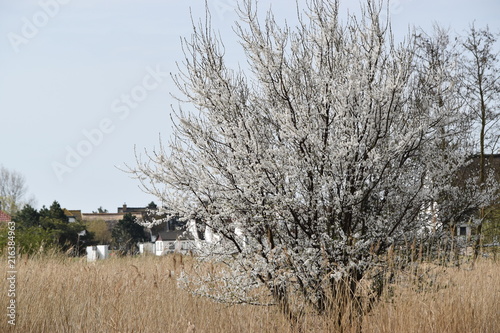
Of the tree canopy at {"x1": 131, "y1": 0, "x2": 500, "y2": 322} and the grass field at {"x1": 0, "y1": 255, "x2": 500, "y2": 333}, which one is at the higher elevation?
the tree canopy at {"x1": 131, "y1": 0, "x2": 500, "y2": 322}

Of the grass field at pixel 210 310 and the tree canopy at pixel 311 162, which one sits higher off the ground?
the tree canopy at pixel 311 162

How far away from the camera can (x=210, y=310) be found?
646 cm

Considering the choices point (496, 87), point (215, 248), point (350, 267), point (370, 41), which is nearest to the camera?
point (350, 267)

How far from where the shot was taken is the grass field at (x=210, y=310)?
18.1ft

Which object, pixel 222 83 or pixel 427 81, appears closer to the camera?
pixel 222 83

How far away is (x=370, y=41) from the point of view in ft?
19.2

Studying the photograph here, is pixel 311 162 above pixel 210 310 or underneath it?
above

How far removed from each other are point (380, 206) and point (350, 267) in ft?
3.01

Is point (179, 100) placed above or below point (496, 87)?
below

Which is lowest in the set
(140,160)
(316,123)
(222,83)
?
(140,160)

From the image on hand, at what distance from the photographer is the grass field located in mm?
5516

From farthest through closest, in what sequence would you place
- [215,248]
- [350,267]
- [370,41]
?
[215,248] → [370,41] → [350,267]

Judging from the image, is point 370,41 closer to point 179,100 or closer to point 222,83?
point 222,83

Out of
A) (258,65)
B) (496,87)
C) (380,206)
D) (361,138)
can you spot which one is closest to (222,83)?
(258,65)
